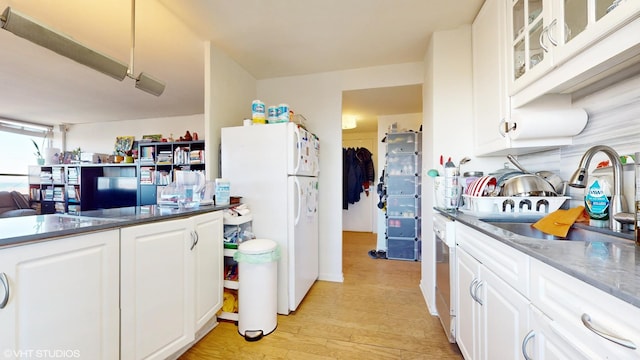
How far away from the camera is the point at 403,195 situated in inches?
136

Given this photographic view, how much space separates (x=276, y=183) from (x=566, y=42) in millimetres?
1808

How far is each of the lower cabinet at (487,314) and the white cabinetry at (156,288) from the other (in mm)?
1582

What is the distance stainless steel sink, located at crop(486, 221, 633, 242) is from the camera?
3.12ft

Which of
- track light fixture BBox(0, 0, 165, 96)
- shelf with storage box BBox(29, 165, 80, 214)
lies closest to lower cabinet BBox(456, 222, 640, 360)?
track light fixture BBox(0, 0, 165, 96)

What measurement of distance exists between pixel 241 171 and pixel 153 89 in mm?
950

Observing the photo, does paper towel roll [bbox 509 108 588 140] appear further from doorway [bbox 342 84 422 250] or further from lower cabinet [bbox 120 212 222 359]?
lower cabinet [bbox 120 212 222 359]

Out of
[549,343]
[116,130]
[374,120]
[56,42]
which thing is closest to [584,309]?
[549,343]

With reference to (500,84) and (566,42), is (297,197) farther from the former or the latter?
(566,42)

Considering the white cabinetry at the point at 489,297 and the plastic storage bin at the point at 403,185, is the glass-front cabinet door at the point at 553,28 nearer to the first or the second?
the white cabinetry at the point at 489,297

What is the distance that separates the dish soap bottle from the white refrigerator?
1705 millimetres

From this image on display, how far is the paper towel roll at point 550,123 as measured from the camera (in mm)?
1205

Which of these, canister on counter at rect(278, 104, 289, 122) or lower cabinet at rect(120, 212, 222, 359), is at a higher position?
canister on counter at rect(278, 104, 289, 122)

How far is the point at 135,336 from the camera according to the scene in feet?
3.79

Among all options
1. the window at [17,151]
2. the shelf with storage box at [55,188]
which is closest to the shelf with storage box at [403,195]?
the shelf with storage box at [55,188]
